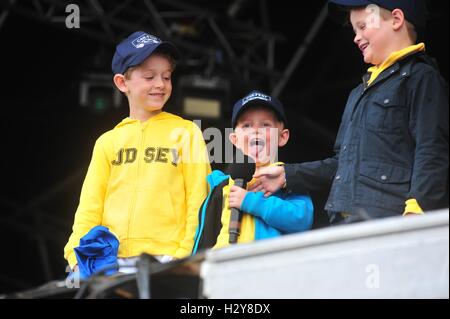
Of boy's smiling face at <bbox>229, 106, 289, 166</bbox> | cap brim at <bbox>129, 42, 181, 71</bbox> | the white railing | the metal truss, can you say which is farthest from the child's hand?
the metal truss

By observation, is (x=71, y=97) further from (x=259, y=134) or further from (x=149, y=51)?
(x=259, y=134)

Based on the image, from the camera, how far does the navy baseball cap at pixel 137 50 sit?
3.80m

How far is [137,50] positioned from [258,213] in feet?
2.84

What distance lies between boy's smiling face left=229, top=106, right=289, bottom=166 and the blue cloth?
0.60m

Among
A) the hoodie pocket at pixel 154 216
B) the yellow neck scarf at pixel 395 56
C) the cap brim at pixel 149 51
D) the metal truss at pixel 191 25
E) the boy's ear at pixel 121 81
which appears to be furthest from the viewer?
the metal truss at pixel 191 25

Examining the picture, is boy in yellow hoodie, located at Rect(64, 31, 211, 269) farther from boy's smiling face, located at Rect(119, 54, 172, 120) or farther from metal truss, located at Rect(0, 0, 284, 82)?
metal truss, located at Rect(0, 0, 284, 82)

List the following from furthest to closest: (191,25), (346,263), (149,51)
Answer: (191,25) < (149,51) < (346,263)

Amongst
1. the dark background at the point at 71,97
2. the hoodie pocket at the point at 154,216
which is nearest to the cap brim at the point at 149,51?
the hoodie pocket at the point at 154,216

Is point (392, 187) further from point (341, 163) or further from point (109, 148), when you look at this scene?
point (109, 148)

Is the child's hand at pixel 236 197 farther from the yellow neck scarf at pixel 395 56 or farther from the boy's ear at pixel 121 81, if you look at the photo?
the boy's ear at pixel 121 81

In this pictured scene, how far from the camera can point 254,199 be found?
3.41 m

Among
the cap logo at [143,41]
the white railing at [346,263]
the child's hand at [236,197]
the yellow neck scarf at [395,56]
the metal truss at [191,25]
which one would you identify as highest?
the metal truss at [191,25]

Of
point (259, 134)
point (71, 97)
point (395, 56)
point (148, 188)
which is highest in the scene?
point (71, 97)

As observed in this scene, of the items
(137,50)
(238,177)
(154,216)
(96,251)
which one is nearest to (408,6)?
(238,177)
